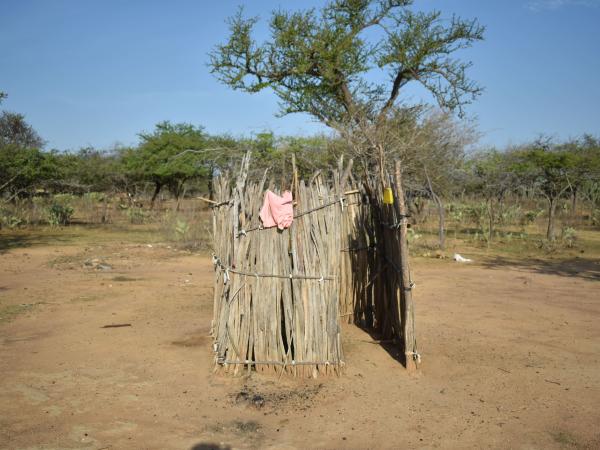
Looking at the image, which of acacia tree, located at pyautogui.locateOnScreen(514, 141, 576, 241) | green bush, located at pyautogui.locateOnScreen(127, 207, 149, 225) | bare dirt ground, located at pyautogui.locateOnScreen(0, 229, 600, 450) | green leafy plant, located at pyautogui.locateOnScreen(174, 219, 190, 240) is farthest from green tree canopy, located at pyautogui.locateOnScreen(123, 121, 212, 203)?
bare dirt ground, located at pyautogui.locateOnScreen(0, 229, 600, 450)

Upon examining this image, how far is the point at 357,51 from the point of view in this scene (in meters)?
13.2

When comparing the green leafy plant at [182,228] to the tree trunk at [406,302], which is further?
the green leafy plant at [182,228]

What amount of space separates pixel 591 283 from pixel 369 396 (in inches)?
233

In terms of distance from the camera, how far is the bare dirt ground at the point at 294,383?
129 inches

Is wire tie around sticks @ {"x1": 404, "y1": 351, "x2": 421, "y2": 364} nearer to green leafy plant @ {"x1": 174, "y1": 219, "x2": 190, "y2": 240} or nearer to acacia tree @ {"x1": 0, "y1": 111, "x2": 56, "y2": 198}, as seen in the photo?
green leafy plant @ {"x1": 174, "y1": 219, "x2": 190, "y2": 240}

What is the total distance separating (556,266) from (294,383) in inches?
306

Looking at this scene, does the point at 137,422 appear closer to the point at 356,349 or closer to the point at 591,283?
the point at 356,349

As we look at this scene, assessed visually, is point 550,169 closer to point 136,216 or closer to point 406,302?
point 406,302

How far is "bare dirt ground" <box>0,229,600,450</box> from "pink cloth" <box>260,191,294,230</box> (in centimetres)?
122

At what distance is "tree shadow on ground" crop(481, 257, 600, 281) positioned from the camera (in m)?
9.25

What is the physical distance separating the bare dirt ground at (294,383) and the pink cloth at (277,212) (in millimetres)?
1224

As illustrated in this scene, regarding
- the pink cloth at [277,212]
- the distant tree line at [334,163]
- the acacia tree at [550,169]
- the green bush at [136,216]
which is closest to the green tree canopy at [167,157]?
the distant tree line at [334,163]

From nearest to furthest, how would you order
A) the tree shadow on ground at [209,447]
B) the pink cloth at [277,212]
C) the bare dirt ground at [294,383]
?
the tree shadow on ground at [209,447] < the bare dirt ground at [294,383] < the pink cloth at [277,212]

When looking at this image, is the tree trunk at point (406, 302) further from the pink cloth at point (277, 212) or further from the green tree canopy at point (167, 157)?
the green tree canopy at point (167, 157)
